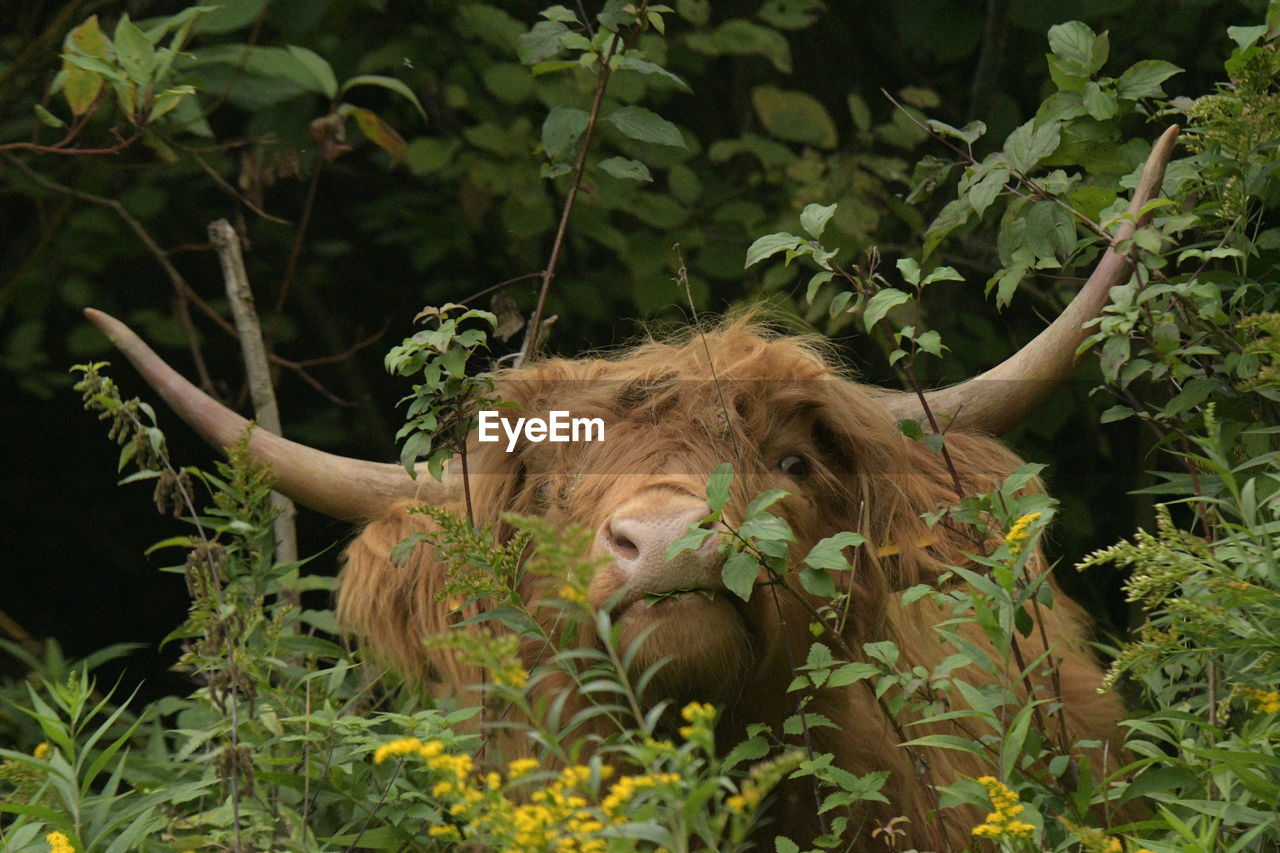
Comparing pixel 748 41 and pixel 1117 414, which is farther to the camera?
pixel 748 41

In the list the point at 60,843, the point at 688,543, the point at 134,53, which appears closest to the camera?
the point at 688,543

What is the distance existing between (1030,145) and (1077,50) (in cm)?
22

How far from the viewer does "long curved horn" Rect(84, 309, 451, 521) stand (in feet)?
9.12

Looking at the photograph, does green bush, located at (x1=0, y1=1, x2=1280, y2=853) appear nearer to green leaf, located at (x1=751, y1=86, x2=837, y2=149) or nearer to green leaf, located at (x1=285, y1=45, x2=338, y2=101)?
green leaf, located at (x1=285, y1=45, x2=338, y2=101)

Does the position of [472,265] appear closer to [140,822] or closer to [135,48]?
[135,48]

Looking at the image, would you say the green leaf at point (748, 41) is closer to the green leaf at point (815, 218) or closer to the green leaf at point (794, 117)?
the green leaf at point (794, 117)

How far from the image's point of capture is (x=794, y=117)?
4.48m

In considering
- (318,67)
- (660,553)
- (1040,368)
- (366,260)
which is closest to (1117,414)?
(1040,368)

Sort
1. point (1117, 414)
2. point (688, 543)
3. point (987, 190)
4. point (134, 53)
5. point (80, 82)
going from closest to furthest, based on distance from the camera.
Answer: point (688, 543)
point (1117, 414)
point (987, 190)
point (134, 53)
point (80, 82)

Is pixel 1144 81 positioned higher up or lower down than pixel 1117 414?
higher up

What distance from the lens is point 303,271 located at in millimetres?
5457

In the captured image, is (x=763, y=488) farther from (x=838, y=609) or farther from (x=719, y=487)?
(x=719, y=487)

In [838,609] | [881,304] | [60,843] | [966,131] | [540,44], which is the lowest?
[60,843]

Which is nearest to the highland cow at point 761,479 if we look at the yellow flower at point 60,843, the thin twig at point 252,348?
the yellow flower at point 60,843
